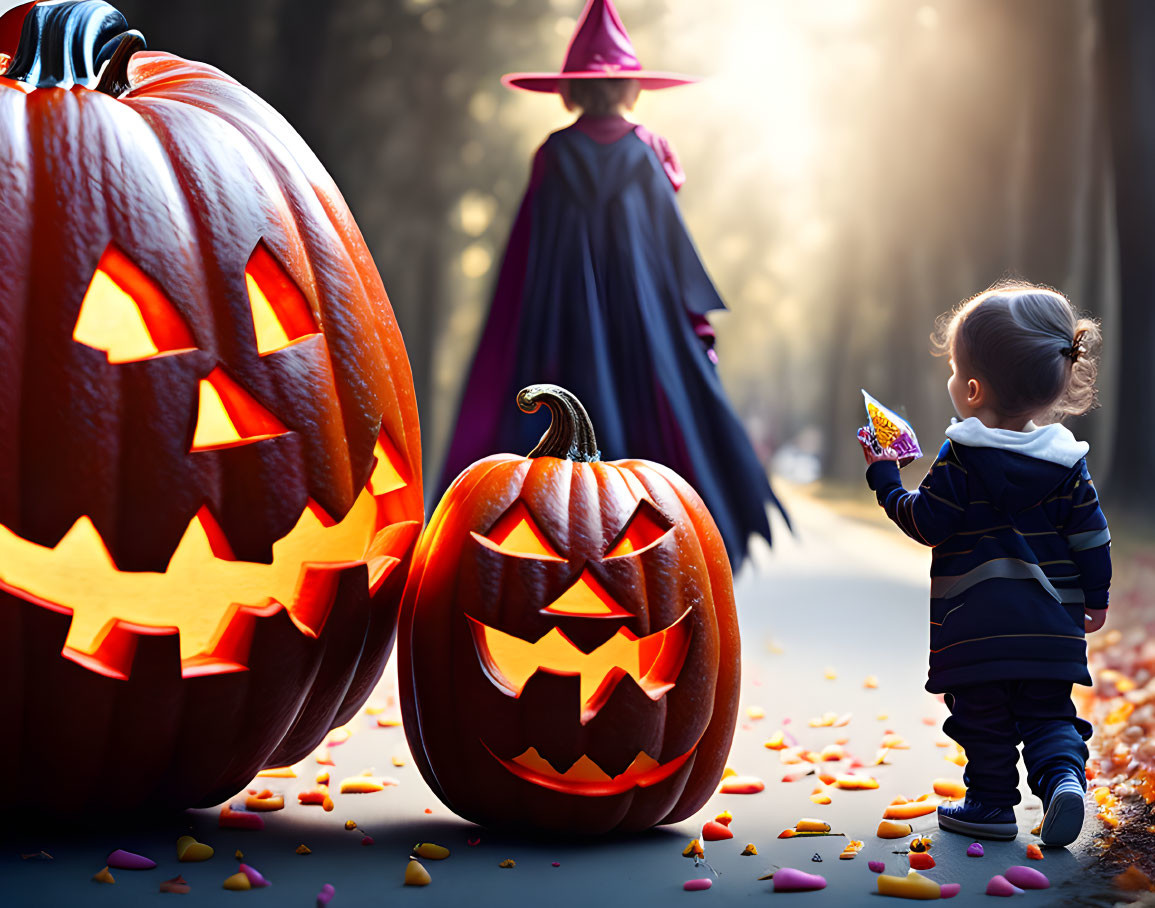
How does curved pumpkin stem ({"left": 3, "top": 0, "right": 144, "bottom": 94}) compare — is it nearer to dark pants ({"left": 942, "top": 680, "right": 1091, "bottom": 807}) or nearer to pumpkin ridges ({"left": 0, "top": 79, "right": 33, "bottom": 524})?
pumpkin ridges ({"left": 0, "top": 79, "right": 33, "bottom": 524})

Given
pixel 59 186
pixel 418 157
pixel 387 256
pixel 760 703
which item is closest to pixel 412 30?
pixel 418 157

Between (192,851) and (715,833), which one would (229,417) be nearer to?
(192,851)

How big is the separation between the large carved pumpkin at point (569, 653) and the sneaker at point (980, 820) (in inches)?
18.2

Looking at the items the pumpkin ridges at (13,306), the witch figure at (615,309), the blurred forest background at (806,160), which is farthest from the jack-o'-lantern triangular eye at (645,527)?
the blurred forest background at (806,160)

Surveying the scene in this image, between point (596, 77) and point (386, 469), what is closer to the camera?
point (386, 469)

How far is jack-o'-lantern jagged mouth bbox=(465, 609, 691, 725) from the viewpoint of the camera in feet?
6.58

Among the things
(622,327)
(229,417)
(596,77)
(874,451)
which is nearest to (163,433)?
(229,417)

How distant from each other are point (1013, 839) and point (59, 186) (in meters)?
2.05

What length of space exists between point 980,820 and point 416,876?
1076mm

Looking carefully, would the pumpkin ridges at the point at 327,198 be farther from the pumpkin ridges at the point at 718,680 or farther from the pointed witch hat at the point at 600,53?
the pointed witch hat at the point at 600,53

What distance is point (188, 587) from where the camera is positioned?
73.9 inches

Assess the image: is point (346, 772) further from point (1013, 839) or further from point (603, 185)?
point (603, 185)

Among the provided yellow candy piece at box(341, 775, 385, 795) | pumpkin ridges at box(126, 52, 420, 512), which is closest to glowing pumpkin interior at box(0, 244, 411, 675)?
pumpkin ridges at box(126, 52, 420, 512)

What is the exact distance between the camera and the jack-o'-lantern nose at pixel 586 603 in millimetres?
1966
